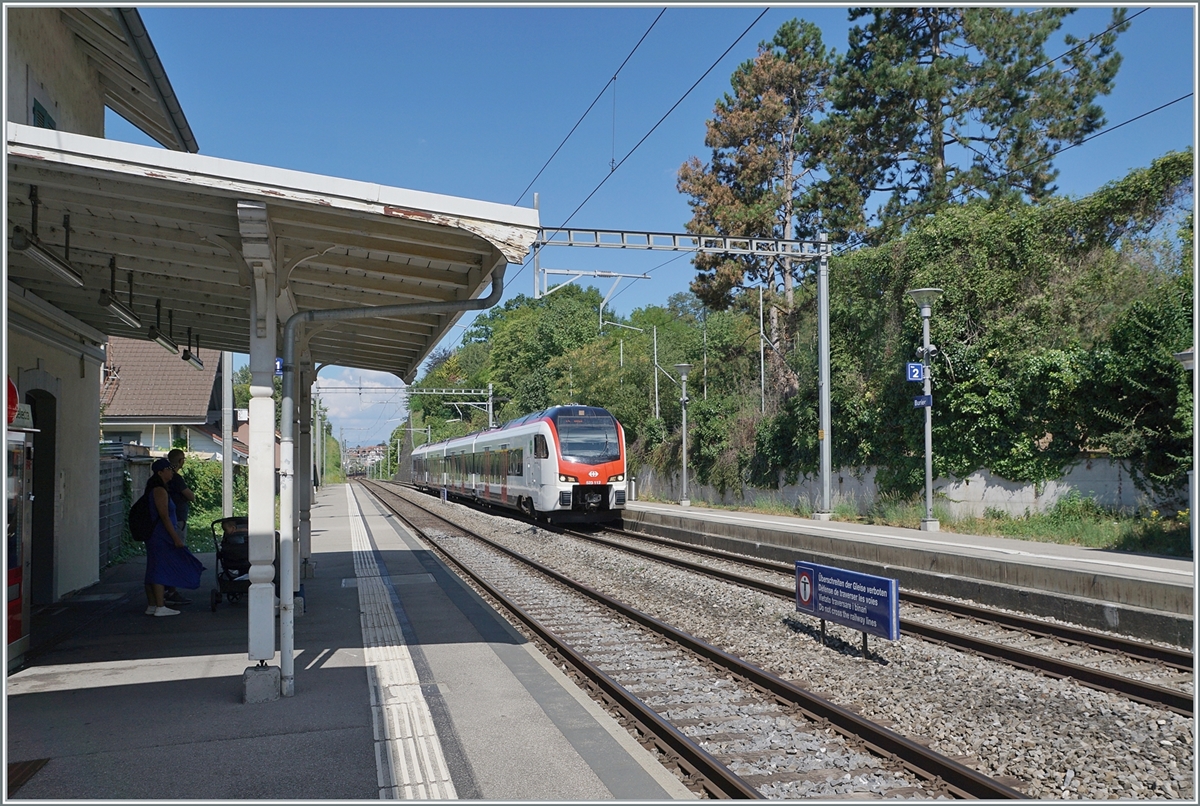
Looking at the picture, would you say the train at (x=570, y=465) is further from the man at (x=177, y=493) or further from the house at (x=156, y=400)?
the house at (x=156, y=400)

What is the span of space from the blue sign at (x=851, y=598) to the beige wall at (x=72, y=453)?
27.1 feet

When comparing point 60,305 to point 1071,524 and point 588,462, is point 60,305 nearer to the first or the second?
point 588,462

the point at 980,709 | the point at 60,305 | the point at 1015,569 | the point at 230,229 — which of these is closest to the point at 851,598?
the point at 980,709

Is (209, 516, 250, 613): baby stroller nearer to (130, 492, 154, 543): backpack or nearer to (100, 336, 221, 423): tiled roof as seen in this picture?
(130, 492, 154, 543): backpack

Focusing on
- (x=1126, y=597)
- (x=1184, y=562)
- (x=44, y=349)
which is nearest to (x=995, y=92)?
(x=1184, y=562)

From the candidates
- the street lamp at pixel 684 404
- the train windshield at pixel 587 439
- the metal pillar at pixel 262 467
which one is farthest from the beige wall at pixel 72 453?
the street lamp at pixel 684 404

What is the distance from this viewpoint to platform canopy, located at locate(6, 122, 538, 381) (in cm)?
555

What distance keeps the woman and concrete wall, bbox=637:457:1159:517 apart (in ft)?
50.5

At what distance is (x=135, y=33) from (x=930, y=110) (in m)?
24.7

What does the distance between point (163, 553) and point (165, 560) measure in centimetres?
8

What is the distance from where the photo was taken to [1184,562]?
13.2 meters

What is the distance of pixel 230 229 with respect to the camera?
6.40m

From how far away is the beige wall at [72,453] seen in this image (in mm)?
10039

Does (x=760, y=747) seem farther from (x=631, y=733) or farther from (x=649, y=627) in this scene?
(x=649, y=627)
